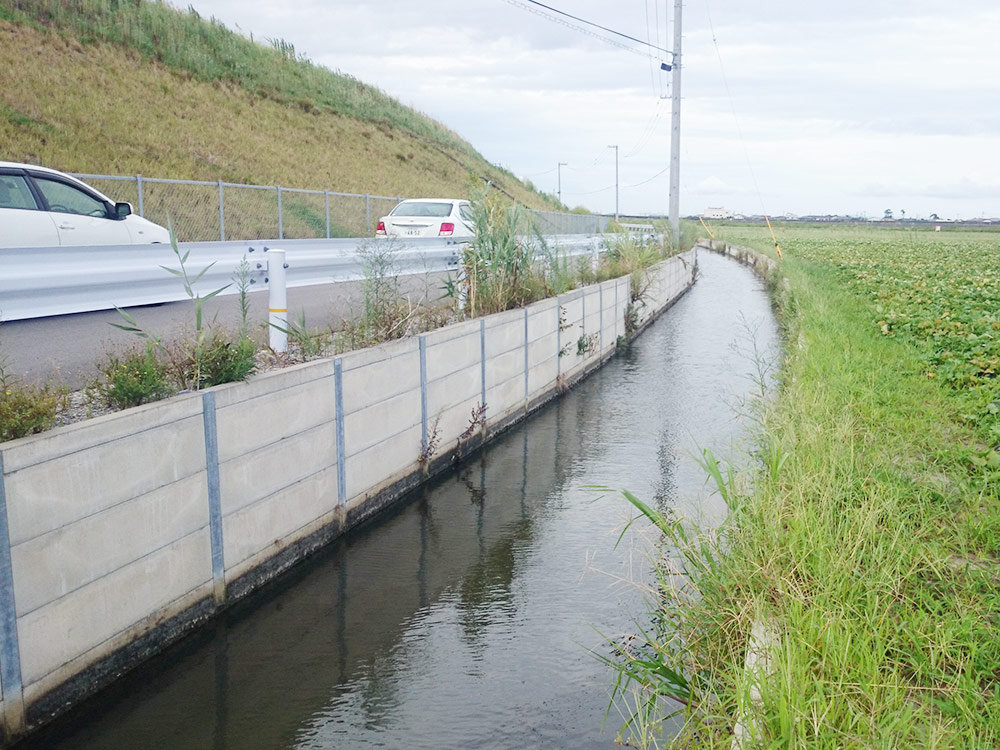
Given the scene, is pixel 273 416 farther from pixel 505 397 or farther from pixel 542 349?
pixel 542 349

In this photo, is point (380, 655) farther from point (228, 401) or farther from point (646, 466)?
point (646, 466)

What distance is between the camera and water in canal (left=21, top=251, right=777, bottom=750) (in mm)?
4582

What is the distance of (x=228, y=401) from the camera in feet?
19.1

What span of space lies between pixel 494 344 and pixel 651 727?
6.16 meters

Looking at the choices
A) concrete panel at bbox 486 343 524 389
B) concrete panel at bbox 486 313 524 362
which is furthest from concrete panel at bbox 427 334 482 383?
concrete panel at bbox 486 343 524 389

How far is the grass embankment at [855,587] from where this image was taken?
373cm

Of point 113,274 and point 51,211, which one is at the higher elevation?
point 51,211

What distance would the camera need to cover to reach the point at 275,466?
6.31m

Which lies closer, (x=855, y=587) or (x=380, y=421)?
(x=855, y=587)

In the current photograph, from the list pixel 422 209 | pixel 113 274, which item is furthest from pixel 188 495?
pixel 422 209

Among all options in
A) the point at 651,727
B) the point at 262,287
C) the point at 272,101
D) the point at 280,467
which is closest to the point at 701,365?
the point at 262,287

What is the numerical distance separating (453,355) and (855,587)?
5.14 m

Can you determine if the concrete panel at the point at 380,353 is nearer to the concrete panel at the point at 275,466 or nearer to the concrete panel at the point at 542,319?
the concrete panel at the point at 275,466

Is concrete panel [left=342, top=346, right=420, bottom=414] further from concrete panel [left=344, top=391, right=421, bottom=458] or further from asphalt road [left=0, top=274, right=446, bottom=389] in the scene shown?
asphalt road [left=0, top=274, right=446, bottom=389]
